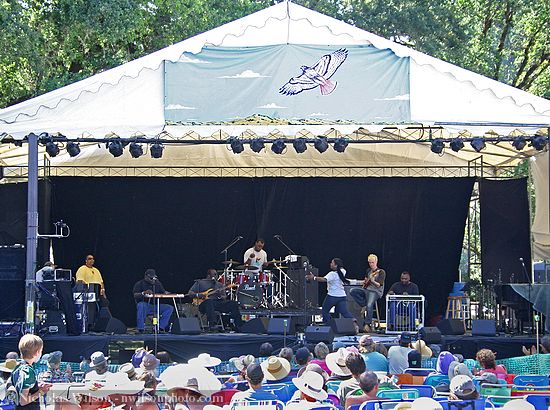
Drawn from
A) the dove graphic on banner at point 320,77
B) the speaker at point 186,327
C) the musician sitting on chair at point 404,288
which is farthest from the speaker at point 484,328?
the dove graphic on banner at point 320,77

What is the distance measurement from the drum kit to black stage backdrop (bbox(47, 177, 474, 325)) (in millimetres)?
2164

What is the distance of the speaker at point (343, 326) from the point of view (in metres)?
17.0

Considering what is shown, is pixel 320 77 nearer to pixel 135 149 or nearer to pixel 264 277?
pixel 135 149

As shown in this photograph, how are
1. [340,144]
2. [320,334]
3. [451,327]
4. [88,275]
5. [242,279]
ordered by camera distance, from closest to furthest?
[320,334] → [340,144] → [451,327] → [242,279] → [88,275]

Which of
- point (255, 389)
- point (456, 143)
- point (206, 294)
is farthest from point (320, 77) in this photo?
point (255, 389)

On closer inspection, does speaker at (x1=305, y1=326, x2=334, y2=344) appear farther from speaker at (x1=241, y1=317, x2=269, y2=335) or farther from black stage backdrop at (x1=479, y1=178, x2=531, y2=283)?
black stage backdrop at (x1=479, y1=178, x2=531, y2=283)

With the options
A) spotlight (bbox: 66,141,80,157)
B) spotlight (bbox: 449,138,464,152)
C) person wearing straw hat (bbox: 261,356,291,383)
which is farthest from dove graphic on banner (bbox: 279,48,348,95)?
person wearing straw hat (bbox: 261,356,291,383)

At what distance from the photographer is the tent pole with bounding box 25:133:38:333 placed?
15606 millimetres

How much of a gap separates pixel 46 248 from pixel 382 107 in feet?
30.3

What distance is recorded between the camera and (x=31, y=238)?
622 inches

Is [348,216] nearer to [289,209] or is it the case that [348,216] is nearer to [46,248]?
[289,209]

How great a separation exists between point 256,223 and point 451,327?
6492 millimetres

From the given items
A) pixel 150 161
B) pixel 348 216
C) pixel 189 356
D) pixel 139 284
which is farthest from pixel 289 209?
pixel 189 356

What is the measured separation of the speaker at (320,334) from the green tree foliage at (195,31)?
9728 millimetres
